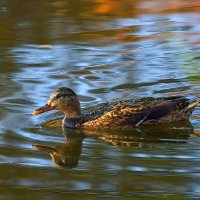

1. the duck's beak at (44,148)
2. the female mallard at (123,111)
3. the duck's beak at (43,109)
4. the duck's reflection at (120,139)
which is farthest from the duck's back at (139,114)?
the duck's beak at (44,148)

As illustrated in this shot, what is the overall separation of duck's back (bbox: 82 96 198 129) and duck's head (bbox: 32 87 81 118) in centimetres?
18

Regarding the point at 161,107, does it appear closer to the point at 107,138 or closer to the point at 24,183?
the point at 107,138

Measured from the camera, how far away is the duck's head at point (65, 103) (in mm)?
9445

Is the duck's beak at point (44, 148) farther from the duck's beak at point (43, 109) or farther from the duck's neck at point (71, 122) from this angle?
the duck's neck at point (71, 122)

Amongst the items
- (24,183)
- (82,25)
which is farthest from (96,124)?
(82,25)

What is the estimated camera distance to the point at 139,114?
9.34 meters

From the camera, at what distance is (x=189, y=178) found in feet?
23.4

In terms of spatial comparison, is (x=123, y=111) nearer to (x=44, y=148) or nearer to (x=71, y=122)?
(x=71, y=122)

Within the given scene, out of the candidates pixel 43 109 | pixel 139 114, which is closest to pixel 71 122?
pixel 43 109

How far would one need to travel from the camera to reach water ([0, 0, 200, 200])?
7145 millimetres

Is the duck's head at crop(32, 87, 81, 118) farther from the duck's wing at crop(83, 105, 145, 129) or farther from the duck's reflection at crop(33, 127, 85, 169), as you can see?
the duck's reflection at crop(33, 127, 85, 169)

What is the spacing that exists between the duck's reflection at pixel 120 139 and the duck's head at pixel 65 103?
331 millimetres

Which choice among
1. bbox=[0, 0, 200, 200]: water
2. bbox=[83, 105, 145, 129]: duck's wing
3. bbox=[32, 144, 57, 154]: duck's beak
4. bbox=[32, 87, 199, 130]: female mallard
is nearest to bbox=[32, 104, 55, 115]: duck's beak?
bbox=[32, 87, 199, 130]: female mallard

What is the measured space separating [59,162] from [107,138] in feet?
3.45
